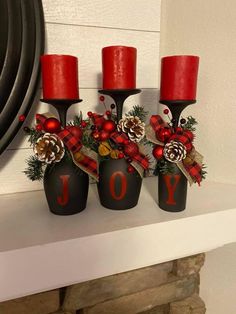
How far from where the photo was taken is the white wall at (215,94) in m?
0.76

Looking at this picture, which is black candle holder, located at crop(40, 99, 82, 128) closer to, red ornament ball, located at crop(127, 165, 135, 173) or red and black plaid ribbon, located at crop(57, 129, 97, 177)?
red and black plaid ribbon, located at crop(57, 129, 97, 177)

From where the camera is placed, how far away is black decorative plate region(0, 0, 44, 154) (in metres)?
0.64

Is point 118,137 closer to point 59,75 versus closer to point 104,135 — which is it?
point 104,135

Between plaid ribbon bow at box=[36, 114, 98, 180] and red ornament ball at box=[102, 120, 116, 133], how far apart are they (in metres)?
0.06

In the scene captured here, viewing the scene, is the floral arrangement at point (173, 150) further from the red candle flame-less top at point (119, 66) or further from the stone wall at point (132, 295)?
the stone wall at point (132, 295)

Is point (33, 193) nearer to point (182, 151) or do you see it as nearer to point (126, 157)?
point (126, 157)

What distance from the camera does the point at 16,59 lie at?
65cm

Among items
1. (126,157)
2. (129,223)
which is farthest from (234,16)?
(129,223)

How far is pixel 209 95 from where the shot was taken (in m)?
0.81

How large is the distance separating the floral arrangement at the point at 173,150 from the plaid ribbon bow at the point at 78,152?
5.1 inches

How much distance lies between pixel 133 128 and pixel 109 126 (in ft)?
0.16

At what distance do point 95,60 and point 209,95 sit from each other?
1.08 feet

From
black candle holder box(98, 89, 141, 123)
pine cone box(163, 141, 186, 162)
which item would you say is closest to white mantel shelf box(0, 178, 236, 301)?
pine cone box(163, 141, 186, 162)

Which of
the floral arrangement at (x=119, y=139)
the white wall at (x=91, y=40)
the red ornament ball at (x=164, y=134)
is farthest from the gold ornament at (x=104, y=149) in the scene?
the white wall at (x=91, y=40)
